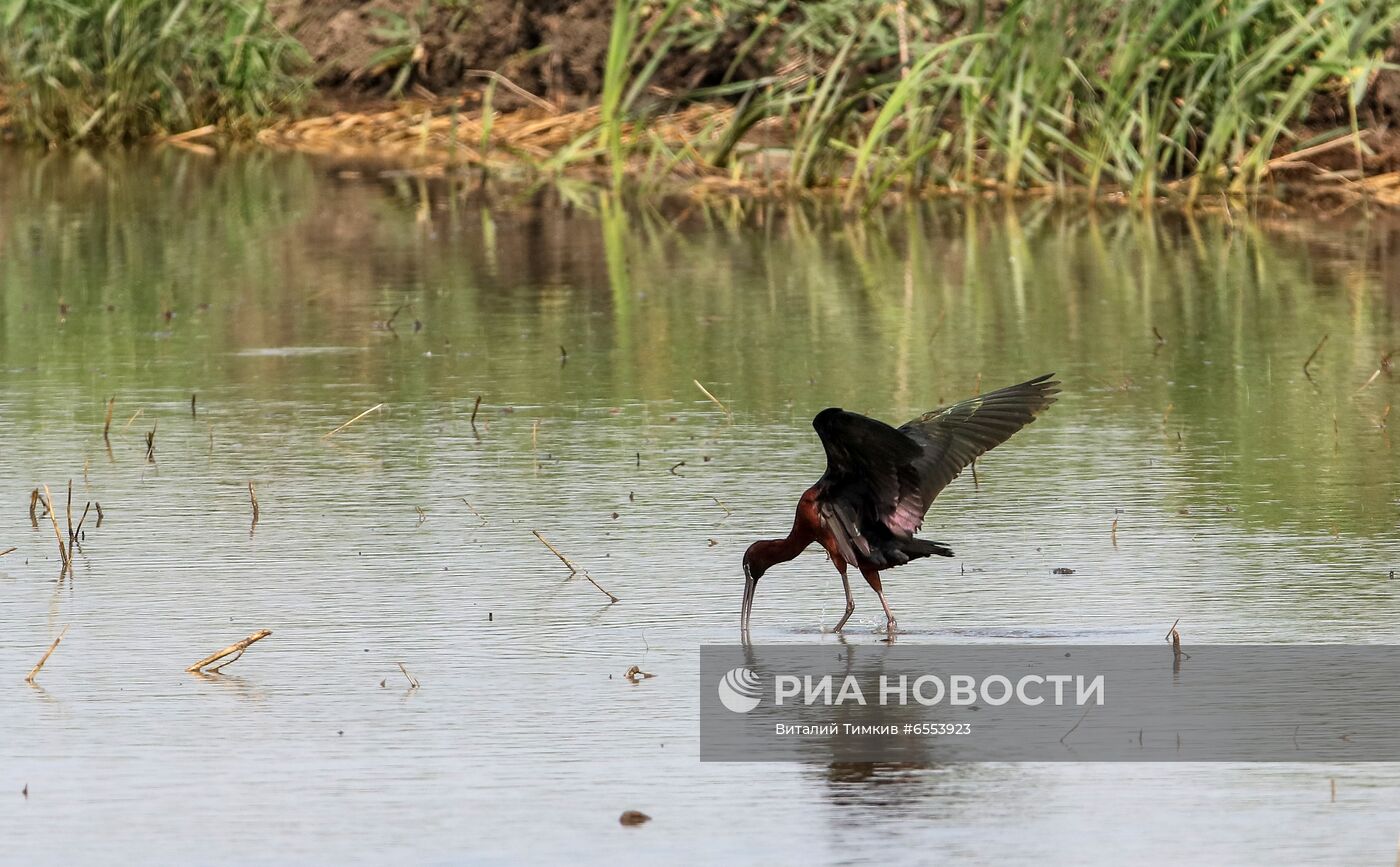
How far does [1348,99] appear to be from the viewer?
15.6m

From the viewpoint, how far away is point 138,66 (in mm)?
19656

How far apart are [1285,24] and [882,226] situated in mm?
2829

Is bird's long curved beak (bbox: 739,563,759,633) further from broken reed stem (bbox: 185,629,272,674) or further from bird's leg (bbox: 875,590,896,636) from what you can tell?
broken reed stem (bbox: 185,629,272,674)

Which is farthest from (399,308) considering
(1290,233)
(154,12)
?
(154,12)

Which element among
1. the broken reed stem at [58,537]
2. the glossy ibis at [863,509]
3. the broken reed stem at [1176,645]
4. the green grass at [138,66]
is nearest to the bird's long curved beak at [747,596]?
the glossy ibis at [863,509]

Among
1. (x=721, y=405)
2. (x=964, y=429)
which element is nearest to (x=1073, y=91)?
(x=721, y=405)

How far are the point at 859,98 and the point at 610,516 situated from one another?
8.80m

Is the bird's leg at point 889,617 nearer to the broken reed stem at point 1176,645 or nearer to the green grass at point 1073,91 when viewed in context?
the broken reed stem at point 1176,645

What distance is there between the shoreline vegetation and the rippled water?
116 cm

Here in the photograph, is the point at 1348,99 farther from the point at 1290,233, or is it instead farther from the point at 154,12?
the point at 154,12

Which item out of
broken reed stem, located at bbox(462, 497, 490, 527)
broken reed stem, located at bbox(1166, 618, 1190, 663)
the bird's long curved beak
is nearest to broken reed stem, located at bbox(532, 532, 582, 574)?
broken reed stem, located at bbox(462, 497, 490, 527)

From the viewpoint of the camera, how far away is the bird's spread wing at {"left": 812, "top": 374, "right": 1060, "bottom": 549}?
17.3 feet

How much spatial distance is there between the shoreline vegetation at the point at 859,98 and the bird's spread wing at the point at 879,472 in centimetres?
800

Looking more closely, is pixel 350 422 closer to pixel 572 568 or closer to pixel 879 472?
pixel 572 568
